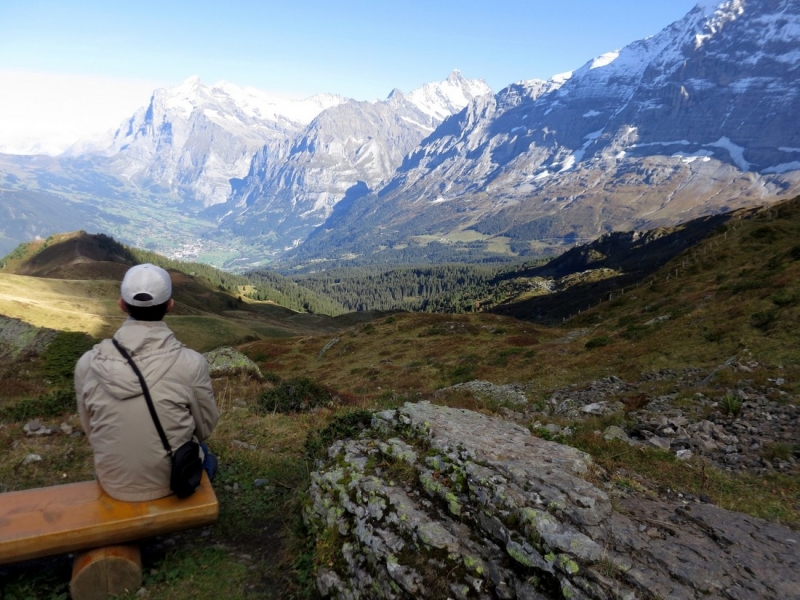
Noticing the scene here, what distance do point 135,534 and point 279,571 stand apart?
2126 millimetres

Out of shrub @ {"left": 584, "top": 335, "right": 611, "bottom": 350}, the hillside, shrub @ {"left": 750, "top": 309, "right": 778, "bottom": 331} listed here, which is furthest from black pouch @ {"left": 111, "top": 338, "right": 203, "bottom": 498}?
the hillside

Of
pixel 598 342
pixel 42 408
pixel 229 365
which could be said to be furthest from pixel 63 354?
pixel 598 342

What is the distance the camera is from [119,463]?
5.99 meters

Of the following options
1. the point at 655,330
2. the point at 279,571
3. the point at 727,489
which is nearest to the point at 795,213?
the point at 655,330

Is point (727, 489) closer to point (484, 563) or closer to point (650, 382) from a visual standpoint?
point (484, 563)

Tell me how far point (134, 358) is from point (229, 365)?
58.7ft

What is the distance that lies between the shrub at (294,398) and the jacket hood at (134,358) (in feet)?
30.2

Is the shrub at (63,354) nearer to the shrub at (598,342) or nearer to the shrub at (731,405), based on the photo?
the shrub at (731,405)

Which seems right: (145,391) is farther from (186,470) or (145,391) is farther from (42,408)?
(42,408)

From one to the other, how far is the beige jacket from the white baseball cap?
343 mm

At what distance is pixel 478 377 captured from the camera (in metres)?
30.8

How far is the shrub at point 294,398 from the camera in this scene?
15.1 m

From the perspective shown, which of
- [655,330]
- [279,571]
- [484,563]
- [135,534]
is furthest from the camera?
[655,330]

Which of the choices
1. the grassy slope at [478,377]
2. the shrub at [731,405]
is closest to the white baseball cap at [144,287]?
the grassy slope at [478,377]
